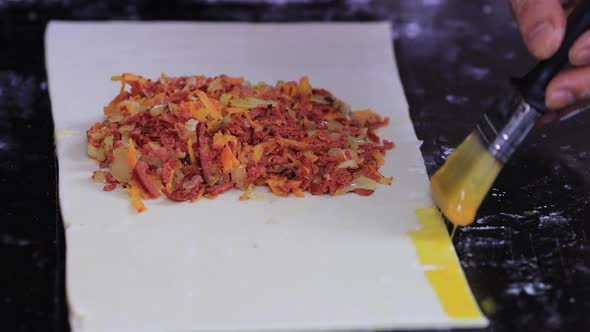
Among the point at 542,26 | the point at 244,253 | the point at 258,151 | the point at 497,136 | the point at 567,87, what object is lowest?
the point at 244,253

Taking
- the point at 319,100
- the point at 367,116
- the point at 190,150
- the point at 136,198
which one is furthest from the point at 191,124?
the point at 367,116

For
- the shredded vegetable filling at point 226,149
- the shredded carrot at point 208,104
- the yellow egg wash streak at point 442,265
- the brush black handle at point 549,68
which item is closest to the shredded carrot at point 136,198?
the shredded vegetable filling at point 226,149

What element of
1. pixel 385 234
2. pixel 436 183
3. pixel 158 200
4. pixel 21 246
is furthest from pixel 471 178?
pixel 21 246

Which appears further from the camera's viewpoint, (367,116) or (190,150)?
(367,116)

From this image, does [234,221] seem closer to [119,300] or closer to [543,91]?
[119,300]

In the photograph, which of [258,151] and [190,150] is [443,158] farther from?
[190,150]

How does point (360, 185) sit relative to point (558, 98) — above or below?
below

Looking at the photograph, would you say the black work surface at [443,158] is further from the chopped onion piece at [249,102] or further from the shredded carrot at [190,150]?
the chopped onion piece at [249,102]

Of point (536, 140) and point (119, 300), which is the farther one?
point (536, 140)
